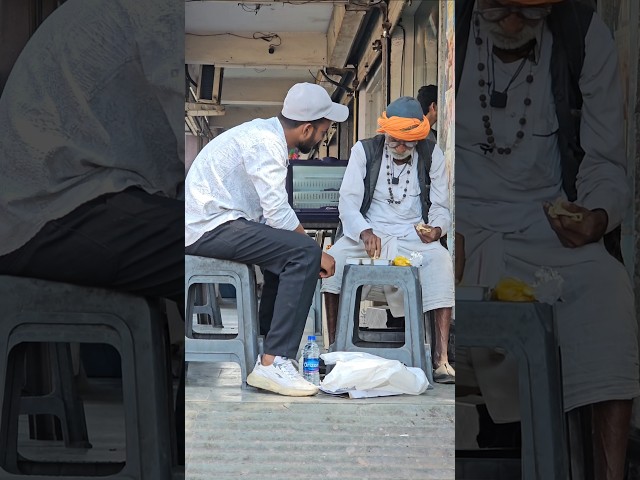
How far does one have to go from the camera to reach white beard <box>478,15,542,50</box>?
42cm

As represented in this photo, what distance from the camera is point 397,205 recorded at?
3.54 feet

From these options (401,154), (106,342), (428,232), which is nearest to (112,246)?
(106,342)

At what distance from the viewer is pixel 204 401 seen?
1154 mm

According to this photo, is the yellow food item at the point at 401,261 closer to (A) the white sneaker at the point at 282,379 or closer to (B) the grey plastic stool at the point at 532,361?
(A) the white sneaker at the point at 282,379

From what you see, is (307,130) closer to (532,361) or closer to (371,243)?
(371,243)

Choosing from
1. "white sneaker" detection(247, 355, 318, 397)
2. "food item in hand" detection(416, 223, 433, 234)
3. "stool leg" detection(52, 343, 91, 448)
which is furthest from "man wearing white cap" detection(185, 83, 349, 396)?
"stool leg" detection(52, 343, 91, 448)

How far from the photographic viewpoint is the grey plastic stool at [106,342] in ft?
1.43

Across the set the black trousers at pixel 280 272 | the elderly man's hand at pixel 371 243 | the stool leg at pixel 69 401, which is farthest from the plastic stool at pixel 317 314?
the stool leg at pixel 69 401

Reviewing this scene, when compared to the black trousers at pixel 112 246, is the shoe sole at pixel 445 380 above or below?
below

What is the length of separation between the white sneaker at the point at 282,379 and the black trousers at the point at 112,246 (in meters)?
0.70

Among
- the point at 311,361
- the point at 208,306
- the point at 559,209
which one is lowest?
the point at 311,361

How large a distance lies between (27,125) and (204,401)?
0.79 metres

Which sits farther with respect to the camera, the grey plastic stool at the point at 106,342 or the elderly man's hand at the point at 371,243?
A: the elderly man's hand at the point at 371,243

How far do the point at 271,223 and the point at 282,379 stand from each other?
0.25m
